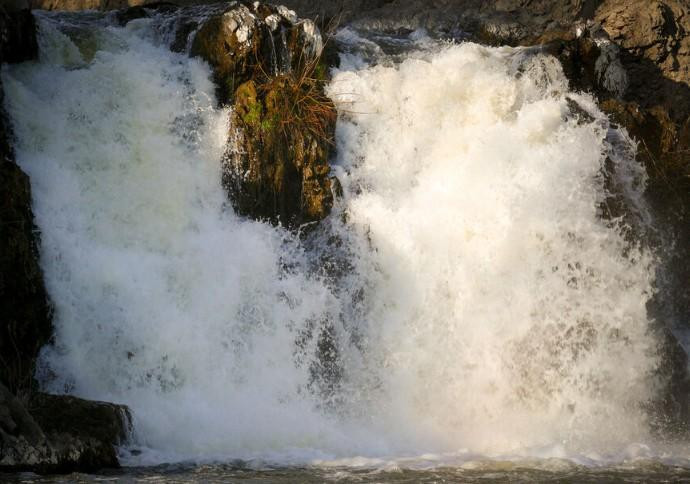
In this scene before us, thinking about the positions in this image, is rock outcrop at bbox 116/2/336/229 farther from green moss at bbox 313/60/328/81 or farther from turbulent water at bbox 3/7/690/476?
turbulent water at bbox 3/7/690/476

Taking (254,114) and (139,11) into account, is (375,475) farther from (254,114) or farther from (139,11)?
(139,11)

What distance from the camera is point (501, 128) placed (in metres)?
11.0

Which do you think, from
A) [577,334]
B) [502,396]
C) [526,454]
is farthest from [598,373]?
[526,454]

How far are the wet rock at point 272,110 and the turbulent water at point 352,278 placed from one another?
0.21m

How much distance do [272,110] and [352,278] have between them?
85.6 inches

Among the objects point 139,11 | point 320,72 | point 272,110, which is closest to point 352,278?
point 272,110

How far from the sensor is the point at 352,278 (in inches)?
392

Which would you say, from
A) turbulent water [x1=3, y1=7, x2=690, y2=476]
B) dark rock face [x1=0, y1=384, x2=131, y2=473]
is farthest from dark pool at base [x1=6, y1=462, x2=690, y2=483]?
turbulent water [x1=3, y1=7, x2=690, y2=476]

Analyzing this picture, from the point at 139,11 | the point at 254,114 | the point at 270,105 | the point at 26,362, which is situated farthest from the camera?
the point at 139,11

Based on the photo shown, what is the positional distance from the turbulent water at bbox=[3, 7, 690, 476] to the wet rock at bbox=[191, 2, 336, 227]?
21 centimetres

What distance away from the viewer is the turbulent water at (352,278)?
28.2 feet

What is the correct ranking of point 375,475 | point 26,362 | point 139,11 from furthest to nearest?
point 139,11 < point 26,362 < point 375,475

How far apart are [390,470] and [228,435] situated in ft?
5.41

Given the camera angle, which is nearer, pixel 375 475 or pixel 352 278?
pixel 375 475
